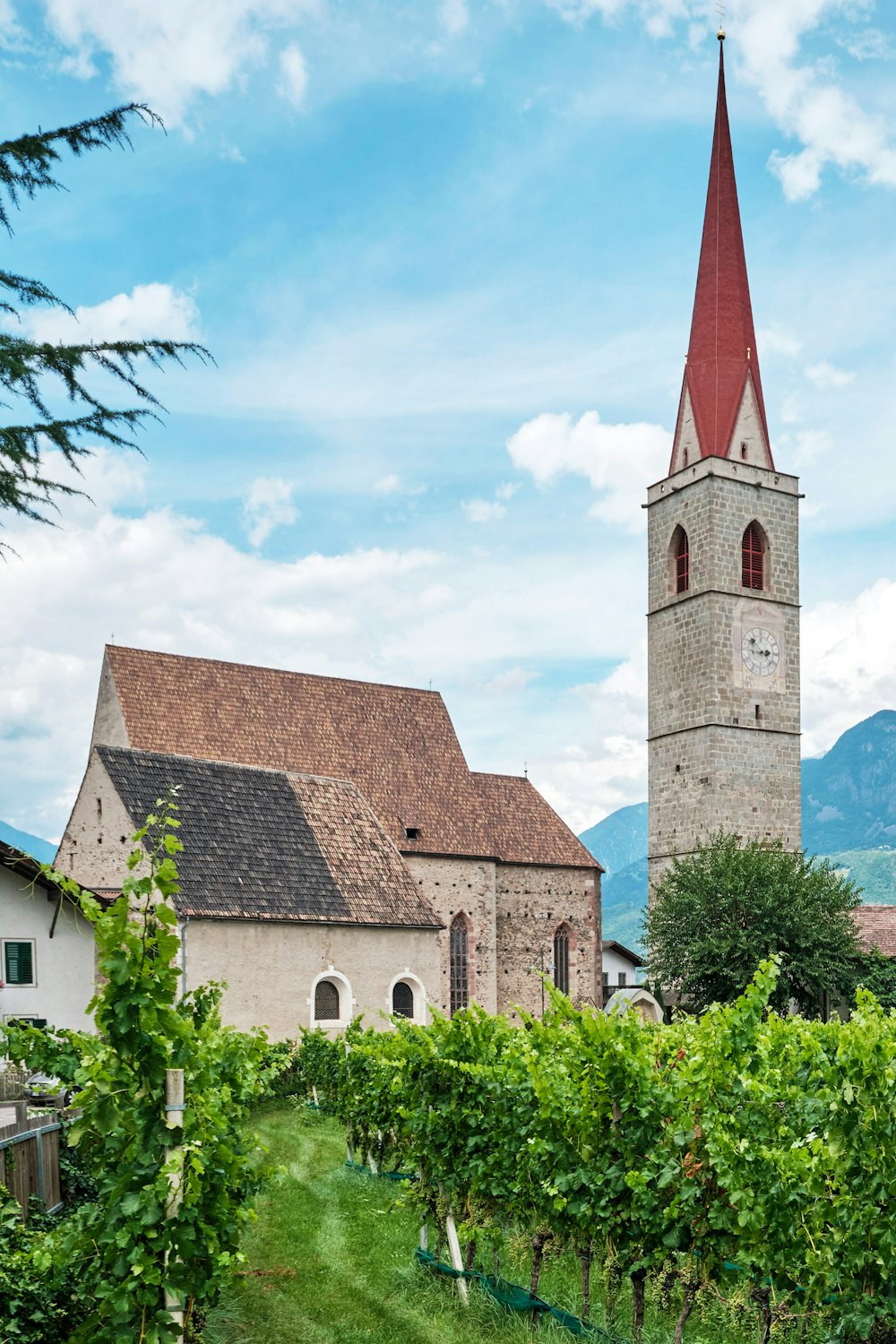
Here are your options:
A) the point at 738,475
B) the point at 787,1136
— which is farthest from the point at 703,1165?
the point at 738,475

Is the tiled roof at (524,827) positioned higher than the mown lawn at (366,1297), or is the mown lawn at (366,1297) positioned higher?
the tiled roof at (524,827)

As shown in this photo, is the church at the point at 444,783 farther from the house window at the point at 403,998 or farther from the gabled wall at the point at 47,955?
the gabled wall at the point at 47,955

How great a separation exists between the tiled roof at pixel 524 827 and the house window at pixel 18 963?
1776 cm

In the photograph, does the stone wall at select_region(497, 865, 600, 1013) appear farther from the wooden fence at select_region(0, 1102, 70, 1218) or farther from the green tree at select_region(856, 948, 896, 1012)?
the wooden fence at select_region(0, 1102, 70, 1218)

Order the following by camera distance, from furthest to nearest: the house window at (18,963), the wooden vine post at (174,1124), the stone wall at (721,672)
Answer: the stone wall at (721,672) < the house window at (18,963) < the wooden vine post at (174,1124)

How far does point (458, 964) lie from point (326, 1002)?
9.15 meters

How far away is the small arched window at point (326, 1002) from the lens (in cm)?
2903

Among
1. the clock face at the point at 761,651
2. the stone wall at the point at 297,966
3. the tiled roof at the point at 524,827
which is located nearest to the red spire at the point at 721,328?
the clock face at the point at 761,651

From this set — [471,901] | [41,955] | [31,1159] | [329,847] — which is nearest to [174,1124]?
[31,1159]

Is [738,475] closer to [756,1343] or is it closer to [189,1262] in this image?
[756,1343]

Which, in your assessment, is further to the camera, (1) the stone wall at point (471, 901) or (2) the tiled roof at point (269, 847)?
(1) the stone wall at point (471, 901)

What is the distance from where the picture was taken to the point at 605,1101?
30.1 ft

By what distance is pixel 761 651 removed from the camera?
45.3m

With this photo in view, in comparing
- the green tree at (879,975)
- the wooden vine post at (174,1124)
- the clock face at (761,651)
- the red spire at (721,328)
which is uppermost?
the red spire at (721,328)
